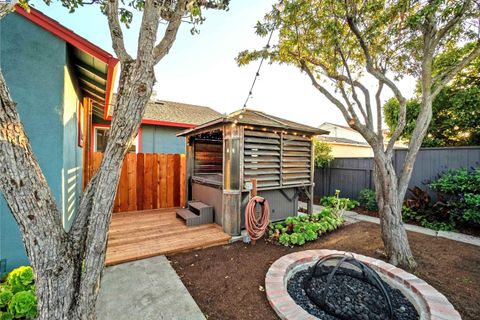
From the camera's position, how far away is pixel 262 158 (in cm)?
472

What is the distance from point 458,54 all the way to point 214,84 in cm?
833

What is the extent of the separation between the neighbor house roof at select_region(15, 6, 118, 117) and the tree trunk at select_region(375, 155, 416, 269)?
186 inches

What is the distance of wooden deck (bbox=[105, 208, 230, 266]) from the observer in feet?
11.3

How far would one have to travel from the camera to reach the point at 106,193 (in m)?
1.51

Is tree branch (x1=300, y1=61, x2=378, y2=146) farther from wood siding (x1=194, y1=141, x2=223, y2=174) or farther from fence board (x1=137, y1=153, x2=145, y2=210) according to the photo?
fence board (x1=137, y1=153, x2=145, y2=210)

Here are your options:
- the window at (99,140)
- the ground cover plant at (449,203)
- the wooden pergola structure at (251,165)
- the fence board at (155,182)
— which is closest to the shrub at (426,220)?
the ground cover plant at (449,203)

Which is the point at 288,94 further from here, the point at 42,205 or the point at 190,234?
the point at 42,205

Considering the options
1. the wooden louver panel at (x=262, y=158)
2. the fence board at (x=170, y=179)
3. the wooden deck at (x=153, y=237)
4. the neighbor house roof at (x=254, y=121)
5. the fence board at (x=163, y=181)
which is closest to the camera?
the wooden deck at (x=153, y=237)

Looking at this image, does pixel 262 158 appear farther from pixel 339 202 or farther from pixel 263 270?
pixel 339 202

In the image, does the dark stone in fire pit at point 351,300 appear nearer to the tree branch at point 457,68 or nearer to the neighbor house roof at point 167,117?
the tree branch at point 457,68

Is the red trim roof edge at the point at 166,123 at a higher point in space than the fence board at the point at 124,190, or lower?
higher

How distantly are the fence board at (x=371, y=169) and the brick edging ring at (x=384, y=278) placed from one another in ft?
13.8

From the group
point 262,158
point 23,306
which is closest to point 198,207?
point 262,158

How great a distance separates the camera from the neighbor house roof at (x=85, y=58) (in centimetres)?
270
